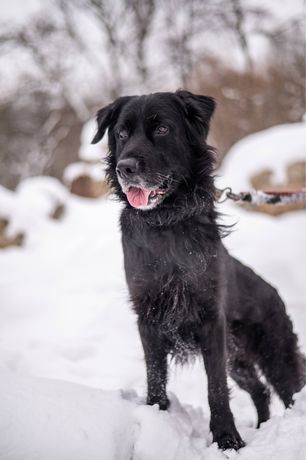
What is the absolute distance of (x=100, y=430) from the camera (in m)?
1.91

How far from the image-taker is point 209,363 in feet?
7.35

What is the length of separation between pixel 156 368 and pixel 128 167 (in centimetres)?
129

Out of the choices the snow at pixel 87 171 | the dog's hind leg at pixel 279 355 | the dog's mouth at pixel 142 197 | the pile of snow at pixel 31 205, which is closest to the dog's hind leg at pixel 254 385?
the dog's hind leg at pixel 279 355

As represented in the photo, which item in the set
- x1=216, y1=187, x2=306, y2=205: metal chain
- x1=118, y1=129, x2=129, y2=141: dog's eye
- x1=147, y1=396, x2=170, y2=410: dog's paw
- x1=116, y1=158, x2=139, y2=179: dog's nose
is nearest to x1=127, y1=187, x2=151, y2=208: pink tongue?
x1=116, y1=158, x2=139, y2=179: dog's nose

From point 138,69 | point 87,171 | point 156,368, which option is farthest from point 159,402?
point 138,69

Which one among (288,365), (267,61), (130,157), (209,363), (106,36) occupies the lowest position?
(288,365)

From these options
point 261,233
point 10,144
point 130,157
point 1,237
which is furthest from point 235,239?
point 10,144

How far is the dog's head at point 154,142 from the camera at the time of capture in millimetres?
2197

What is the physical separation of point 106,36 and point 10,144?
369 inches

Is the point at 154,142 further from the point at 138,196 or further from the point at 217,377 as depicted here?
the point at 217,377

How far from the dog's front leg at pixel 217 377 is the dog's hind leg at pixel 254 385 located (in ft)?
2.21

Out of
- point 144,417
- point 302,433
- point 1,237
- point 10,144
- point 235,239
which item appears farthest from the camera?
point 10,144

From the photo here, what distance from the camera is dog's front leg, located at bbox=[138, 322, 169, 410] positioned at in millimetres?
2395

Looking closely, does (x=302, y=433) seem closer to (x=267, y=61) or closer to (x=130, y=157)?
(x=130, y=157)
